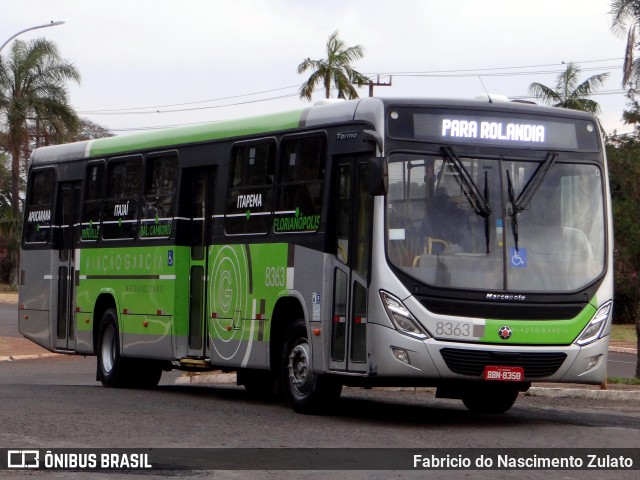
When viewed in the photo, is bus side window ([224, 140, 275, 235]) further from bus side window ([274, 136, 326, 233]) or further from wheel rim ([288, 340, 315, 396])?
wheel rim ([288, 340, 315, 396])

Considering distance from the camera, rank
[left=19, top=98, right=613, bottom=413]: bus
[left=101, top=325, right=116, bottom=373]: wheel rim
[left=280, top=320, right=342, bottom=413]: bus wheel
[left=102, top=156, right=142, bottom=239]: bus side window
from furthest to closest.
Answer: [left=101, top=325, right=116, bottom=373]: wheel rim < [left=102, top=156, right=142, bottom=239]: bus side window < [left=280, top=320, right=342, bottom=413]: bus wheel < [left=19, top=98, right=613, bottom=413]: bus

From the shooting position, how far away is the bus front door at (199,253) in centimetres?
1772

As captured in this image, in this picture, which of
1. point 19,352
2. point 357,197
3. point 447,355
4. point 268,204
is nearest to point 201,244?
point 268,204

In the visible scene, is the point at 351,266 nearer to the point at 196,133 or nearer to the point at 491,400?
the point at 491,400

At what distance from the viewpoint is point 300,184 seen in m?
15.6

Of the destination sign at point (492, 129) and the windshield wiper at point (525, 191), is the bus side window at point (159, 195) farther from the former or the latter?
the windshield wiper at point (525, 191)

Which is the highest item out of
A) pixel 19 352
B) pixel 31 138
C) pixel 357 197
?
pixel 31 138

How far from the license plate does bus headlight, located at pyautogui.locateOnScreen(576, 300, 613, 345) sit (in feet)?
2.67

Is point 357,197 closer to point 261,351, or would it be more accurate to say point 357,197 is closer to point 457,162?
point 457,162

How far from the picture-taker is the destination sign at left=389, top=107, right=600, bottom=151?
14258 millimetres

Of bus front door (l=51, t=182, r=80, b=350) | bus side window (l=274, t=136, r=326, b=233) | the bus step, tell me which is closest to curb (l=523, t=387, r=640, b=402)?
the bus step

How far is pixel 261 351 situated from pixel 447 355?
310cm

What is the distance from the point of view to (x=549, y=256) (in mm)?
14273

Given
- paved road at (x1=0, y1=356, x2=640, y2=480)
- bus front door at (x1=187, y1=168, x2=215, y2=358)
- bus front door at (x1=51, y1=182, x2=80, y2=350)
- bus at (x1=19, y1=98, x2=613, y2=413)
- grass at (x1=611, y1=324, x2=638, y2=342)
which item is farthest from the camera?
grass at (x1=611, y1=324, x2=638, y2=342)
